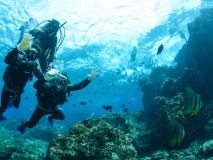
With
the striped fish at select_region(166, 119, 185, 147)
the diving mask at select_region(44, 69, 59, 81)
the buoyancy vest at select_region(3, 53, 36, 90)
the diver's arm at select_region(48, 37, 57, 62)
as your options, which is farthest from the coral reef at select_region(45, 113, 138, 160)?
the diver's arm at select_region(48, 37, 57, 62)

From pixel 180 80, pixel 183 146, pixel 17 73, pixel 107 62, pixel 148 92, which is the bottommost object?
pixel 183 146

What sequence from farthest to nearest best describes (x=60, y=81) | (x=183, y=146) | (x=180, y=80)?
(x=180, y=80), (x=183, y=146), (x=60, y=81)

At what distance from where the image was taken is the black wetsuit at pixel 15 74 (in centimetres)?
645

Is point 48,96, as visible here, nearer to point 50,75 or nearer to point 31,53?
point 50,75

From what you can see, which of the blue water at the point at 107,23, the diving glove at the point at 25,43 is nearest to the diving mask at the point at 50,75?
the diving glove at the point at 25,43

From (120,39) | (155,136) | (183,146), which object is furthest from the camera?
(120,39)

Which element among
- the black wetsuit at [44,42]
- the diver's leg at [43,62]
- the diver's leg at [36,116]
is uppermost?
the black wetsuit at [44,42]

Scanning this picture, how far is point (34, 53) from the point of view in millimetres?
6246

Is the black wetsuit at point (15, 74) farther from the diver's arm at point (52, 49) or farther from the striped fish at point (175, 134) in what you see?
the striped fish at point (175, 134)

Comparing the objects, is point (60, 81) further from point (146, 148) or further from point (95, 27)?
point (95, 27)

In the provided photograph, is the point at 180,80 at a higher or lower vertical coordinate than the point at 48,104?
higher

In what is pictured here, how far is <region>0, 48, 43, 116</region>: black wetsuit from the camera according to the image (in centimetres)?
645

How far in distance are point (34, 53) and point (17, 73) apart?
104cm

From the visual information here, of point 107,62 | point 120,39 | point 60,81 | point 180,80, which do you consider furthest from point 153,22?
point 60,81
